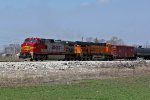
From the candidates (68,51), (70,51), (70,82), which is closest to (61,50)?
(68,51)

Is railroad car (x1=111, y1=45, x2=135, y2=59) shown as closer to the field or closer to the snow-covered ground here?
the field

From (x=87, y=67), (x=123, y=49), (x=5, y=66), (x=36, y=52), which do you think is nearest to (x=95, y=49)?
(x=123, y=49)

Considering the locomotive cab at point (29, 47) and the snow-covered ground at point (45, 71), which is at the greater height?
the locomotive cab at point (29, 47)

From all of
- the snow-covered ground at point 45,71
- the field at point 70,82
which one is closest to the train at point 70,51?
the field at point 70,82

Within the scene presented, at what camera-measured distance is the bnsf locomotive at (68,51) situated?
55.6m

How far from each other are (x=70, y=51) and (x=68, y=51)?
775 mm

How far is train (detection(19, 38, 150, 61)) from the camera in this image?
55.6m

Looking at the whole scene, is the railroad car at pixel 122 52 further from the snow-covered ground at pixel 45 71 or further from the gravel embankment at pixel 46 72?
the snow-covered ground at pixel 45 71

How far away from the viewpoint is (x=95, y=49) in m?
69.3

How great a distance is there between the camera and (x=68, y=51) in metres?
62.8

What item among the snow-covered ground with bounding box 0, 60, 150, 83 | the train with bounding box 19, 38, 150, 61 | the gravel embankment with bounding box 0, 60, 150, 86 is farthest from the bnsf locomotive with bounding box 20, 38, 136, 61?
the snow-covered ground with bounding box 0, 60, 150, 83

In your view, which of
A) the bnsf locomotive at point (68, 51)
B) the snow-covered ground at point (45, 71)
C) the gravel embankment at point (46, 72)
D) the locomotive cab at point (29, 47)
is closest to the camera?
the gravel embankment at point (46, 72)

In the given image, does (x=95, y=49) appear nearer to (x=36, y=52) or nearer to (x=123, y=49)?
(x=123, y=49)

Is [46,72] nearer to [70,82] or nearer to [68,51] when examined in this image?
[70,82]
